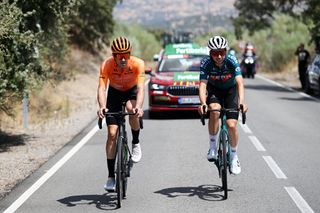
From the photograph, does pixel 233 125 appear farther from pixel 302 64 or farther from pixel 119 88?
pixel 302 64

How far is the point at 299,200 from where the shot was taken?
804cm

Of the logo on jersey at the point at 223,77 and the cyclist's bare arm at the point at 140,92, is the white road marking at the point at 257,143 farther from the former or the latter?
the cyclist's bare arm at the point at 140,92

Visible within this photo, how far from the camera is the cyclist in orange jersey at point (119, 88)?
797 cm

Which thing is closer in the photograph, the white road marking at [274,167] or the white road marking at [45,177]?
the white road marking at [45,177]

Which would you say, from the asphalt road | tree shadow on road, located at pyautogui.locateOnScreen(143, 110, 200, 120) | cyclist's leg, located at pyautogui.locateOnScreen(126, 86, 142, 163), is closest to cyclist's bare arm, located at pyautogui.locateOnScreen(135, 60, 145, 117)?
cyclist's leg, located at pyautogui.locateOnScreen(126, 86, 142, 163)

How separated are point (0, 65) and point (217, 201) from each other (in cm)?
494

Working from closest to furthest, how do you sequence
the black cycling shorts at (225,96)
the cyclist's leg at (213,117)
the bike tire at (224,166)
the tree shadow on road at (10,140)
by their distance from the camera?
the bike tire at (224,166), the cyclist's leg at (213,117), the black cycling shorts at (225,96), the tree shadow on road at (10,140)

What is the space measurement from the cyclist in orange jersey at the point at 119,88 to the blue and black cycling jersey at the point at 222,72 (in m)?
0.81

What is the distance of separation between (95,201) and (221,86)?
6.92 ft

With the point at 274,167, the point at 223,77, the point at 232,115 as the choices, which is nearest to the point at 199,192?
the point at 232,115

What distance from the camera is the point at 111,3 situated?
3431cm

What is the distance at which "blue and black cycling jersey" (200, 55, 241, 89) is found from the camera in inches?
333

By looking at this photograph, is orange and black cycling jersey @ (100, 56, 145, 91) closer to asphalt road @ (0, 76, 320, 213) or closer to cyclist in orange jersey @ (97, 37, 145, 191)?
cyclist in orange jersey @ (97, 37, 145, 191)

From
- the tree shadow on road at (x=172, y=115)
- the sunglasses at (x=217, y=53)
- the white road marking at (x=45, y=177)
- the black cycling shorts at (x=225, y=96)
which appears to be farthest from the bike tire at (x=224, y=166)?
the tree shadow on road at (x=172, y=115)
